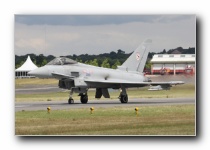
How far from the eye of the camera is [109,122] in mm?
25422

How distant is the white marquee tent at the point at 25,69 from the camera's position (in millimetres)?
25297

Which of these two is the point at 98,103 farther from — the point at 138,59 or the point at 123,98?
the point at 138,59

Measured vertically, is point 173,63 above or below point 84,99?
above

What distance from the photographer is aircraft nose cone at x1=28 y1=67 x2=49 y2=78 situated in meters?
26.1

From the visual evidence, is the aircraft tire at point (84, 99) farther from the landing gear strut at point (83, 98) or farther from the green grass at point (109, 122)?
the green grass at point (109, 122)

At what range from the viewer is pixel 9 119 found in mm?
24797

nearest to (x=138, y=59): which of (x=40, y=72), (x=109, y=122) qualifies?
(x=109, y=122)

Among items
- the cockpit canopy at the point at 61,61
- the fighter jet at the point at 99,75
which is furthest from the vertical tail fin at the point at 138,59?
the cockpit canopy at the point at 61,61

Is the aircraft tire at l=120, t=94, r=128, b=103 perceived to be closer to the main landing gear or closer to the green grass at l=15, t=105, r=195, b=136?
the green grass at l=15, t=105, r=195, b=136

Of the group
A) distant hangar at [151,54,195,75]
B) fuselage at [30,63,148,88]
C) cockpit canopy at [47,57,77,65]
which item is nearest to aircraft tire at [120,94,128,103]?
fuselage at [30,63,148,88]

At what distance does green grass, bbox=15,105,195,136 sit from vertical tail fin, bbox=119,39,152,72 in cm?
113

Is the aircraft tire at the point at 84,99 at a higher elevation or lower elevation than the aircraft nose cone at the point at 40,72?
lower

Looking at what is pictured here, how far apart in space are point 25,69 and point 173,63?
326 centimetres
